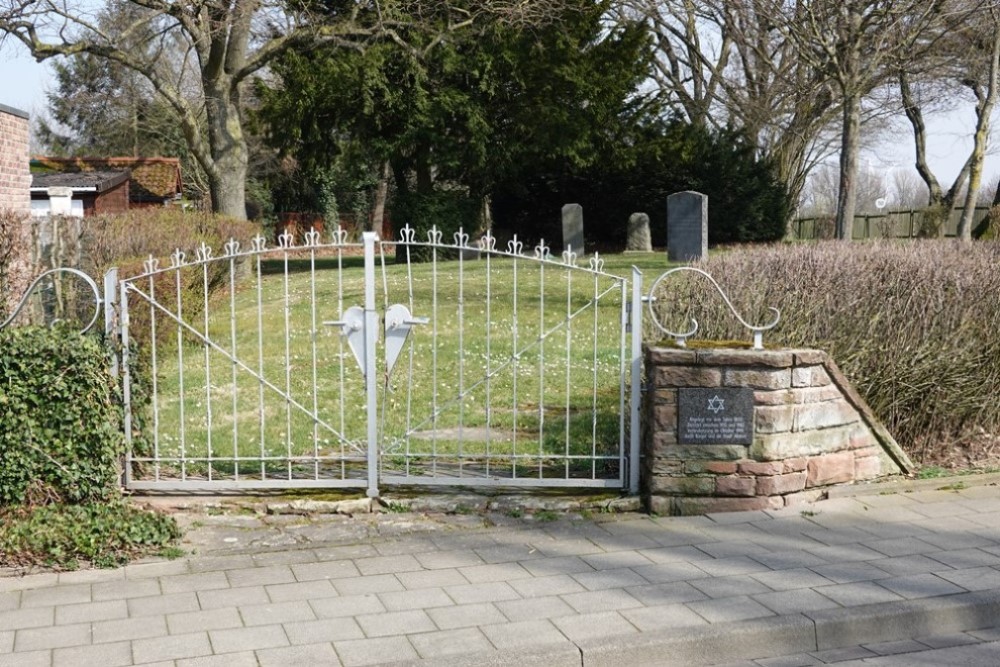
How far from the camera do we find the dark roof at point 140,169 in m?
32.9

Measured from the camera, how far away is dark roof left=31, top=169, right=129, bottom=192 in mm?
26188

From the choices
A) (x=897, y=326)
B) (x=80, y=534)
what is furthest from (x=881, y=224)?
(x=80, y=534)

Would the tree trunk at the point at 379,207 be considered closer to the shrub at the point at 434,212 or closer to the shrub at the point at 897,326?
the shrub at the point at 434,212

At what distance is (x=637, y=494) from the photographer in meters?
6.85

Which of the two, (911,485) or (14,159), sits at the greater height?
(14,159)

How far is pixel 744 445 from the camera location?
6.65 m

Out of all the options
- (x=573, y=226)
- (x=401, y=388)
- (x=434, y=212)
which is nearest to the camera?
(x=401, y=388)

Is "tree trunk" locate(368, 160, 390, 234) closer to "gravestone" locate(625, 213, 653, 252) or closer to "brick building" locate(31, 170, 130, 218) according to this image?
"brick building" locate(31, 170, 130, 218)

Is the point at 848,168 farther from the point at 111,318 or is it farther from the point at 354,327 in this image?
the point at 111,318

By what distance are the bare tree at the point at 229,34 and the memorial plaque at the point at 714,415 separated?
17.1 metres

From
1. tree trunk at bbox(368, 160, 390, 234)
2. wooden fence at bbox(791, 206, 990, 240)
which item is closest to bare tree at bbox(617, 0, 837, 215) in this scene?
wooden fence at bbox(791, 206, 990, 240)

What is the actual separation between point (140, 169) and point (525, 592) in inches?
1288

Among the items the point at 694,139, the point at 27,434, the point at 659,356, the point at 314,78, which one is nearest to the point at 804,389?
the point at 659,356

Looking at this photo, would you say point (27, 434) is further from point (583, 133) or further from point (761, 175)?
point (761, 175)
